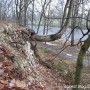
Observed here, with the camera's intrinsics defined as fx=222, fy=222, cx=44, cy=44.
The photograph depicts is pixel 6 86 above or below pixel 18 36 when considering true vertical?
below

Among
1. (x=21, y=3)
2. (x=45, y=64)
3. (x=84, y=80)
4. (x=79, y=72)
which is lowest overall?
(x=84, y=80)

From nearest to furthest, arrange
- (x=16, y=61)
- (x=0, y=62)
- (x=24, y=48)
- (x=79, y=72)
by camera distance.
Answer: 1. (x=79, y=72)
2. (x=0, y=62)
3. (x=16, y=61)
4. (x=24, y=48)

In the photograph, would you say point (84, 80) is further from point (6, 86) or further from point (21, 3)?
point (21, 3)

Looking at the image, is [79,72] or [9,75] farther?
[9,75]

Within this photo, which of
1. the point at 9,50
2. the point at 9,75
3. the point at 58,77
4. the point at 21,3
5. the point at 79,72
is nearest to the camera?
the point at 79,72

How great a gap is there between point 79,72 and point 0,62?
2370 mm

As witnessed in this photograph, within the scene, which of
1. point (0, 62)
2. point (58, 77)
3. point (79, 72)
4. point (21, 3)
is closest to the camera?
point (79, 72)

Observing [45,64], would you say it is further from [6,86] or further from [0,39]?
[6,86]

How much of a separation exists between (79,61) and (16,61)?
2580 millimetres

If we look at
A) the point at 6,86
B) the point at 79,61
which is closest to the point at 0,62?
the point at 6,86

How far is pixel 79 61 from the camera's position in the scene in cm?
488

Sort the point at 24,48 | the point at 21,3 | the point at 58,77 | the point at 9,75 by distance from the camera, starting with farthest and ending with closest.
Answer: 1. the point at 21,3
2. the point at 58,77
3. the point at 24,48
4. the point at 9,75

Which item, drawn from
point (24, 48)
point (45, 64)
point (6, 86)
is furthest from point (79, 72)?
point (45, 64)

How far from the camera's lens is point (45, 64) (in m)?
10.6
